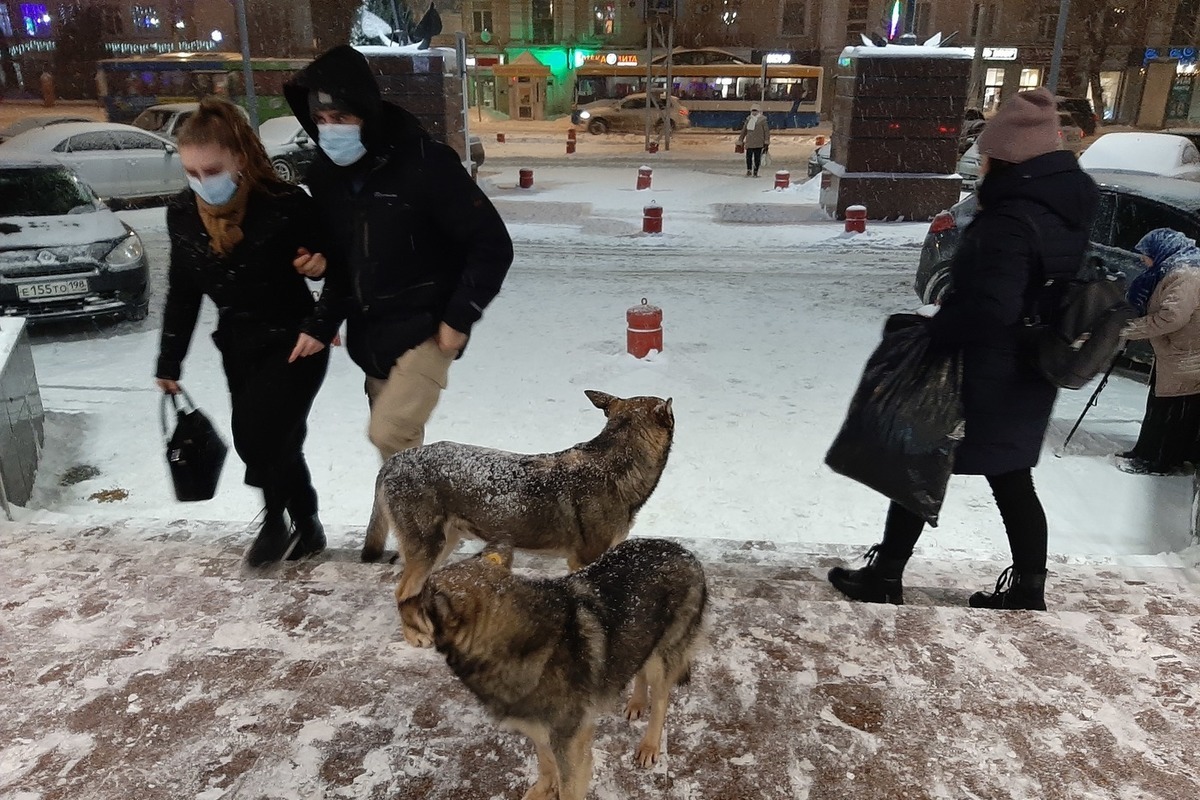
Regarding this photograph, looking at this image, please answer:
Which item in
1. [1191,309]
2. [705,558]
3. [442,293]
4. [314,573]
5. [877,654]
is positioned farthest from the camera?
[1191,309]

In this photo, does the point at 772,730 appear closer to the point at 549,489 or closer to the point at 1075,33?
the point at 549,489

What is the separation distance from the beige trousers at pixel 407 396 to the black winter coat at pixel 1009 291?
6.08ft

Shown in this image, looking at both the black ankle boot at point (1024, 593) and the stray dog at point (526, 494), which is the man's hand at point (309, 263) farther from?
the black ankle boot at point (1024, 593)

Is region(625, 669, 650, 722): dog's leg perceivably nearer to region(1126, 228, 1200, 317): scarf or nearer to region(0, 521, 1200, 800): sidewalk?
region(0, 521, 1200, 800): sidewalk

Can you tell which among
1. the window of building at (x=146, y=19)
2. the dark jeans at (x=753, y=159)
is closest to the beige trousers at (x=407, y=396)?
the dark jeans at (x=753, y=159)

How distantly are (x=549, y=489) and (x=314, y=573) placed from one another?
1124 millimetres

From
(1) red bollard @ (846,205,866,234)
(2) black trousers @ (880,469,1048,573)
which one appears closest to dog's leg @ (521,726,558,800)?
(2) black trousers @ (880,469,1048,573)

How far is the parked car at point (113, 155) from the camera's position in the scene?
44.4ft

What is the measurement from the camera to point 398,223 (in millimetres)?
2828

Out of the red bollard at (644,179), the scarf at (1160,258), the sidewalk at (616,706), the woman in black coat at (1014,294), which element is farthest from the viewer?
the red bollard at (644,179)

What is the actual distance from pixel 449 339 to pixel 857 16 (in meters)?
43.2

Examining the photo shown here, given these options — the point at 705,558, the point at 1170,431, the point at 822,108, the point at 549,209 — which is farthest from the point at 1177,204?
the point at 822,108

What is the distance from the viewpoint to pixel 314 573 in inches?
125

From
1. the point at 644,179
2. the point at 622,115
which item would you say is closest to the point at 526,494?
the point at 644,179
